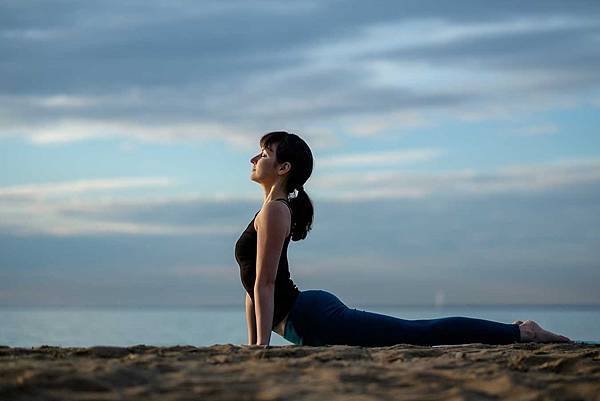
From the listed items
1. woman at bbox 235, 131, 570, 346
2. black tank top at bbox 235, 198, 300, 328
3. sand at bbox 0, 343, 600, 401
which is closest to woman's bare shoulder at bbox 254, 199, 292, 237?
woman at bbox 235, 131, 570, 346

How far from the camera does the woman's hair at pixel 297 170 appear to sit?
6.27 metres

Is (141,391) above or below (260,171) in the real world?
below

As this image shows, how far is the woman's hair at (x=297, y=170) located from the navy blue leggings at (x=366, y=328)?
466mm

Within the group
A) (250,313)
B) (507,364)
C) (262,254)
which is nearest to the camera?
(507,364)

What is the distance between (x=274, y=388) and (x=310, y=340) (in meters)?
2.15

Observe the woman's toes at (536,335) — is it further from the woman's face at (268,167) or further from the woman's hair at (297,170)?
the woman's face at (268,167)

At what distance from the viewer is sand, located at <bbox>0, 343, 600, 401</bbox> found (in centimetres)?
397

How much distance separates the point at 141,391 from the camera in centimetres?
394

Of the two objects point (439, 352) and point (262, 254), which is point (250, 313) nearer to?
point (262, 254)

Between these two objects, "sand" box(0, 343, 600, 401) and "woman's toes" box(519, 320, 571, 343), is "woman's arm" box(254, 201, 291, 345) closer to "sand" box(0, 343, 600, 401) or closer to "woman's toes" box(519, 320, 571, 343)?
"sand" box(0, 343, 600, 401)

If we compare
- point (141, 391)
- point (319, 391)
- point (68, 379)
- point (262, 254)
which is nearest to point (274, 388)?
point (319, 391)

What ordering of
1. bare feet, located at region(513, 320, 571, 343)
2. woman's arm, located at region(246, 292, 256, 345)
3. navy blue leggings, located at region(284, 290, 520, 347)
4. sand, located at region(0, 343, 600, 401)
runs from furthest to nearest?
woman's arm, located at region(246, 292, 256, 345)
bare feet, located at region(513, 320, 571, 343)
navy blue leggings, located at region(284, 290, 520, 347)
sand, located at region(0, 343, 600, 401)

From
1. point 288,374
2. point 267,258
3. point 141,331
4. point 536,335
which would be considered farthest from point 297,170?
point 141,331

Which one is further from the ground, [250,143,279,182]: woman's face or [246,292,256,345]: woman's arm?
[250,143,279,182]: woman's face
